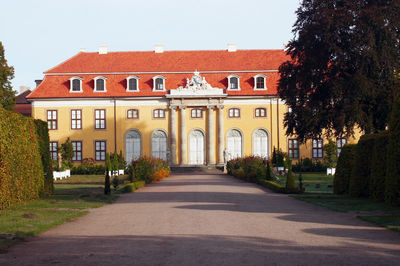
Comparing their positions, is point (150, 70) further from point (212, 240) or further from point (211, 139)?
point (212, 240)

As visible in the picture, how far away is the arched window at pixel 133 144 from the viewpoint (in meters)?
52.4

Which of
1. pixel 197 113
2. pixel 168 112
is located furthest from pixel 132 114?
pixel 197 113

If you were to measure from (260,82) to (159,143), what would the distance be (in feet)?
36.7

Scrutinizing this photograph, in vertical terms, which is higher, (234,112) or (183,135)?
(234,112)

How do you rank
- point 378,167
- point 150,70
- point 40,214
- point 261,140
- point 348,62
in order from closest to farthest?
point 40,214, point 378,167, point 348,62, point 261,140, point 150,70

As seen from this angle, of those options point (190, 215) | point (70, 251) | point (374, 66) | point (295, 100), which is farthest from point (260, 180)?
point (70, 251)

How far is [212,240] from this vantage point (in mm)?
9180

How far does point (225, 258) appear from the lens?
24.8 ft

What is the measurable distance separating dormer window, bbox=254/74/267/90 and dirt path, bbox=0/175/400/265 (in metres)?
37.9

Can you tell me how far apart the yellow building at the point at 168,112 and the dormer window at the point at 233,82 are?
0.09 meters

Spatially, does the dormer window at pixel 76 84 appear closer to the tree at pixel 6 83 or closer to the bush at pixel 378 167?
the tree at pixel 6 83

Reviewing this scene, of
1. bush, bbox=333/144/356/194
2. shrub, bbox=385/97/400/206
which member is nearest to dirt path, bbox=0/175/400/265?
shrub, bbox=385/97/400/206

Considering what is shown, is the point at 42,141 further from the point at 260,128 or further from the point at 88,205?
the point at 260,128

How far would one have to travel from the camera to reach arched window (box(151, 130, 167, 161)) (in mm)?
52438
